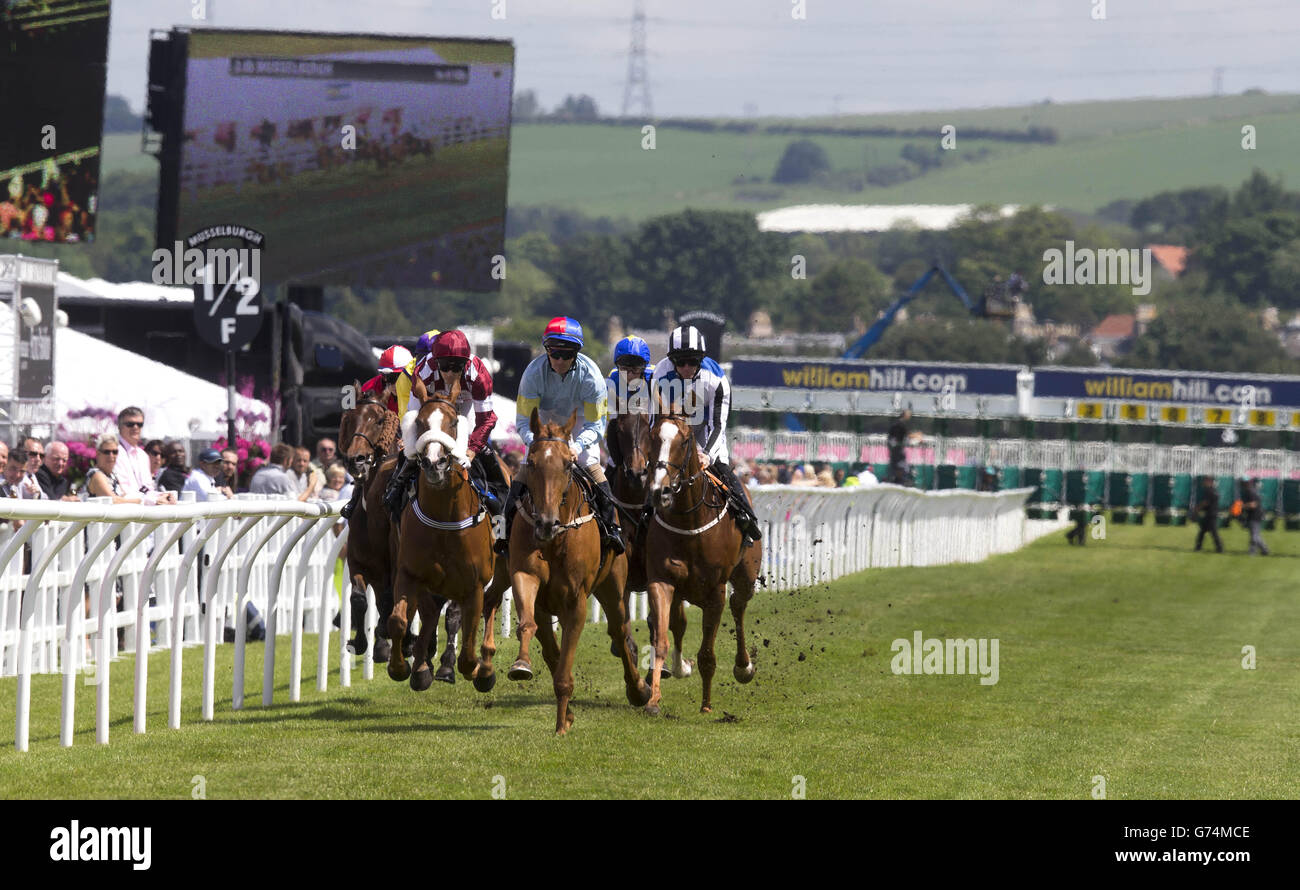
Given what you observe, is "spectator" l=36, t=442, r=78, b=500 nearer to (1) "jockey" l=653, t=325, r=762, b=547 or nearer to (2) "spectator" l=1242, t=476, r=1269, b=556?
(1) "jockey" l=653, t=325, r=762, b=547

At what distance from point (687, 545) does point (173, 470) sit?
553cm

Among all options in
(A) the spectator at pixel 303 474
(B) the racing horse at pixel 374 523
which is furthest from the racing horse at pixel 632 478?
(A) the spectator at pixel 303 474

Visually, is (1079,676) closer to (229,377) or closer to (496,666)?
(496,666)

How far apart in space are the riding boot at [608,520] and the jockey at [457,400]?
0.64 m

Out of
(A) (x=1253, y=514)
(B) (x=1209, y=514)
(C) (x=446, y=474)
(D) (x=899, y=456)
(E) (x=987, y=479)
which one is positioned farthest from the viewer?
(E) (x=987, y=479)

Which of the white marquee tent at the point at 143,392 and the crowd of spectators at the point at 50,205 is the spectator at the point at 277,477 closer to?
the white marquee tent at the point at 143,392

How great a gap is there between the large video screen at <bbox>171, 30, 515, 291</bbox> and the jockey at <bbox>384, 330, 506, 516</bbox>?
15.5 metres

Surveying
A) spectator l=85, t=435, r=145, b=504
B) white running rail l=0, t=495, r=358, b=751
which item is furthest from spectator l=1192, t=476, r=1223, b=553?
spectator l=85, t=435, r=145, b=504

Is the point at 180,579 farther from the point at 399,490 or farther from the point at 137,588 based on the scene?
the point at 137,588

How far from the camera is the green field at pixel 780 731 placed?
301 inches

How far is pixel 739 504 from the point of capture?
10.7 m

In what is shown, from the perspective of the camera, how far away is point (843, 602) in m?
18.6

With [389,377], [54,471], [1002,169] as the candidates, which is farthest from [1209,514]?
[1002,169]

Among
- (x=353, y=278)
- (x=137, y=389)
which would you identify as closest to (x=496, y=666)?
(x=137, y=389)
